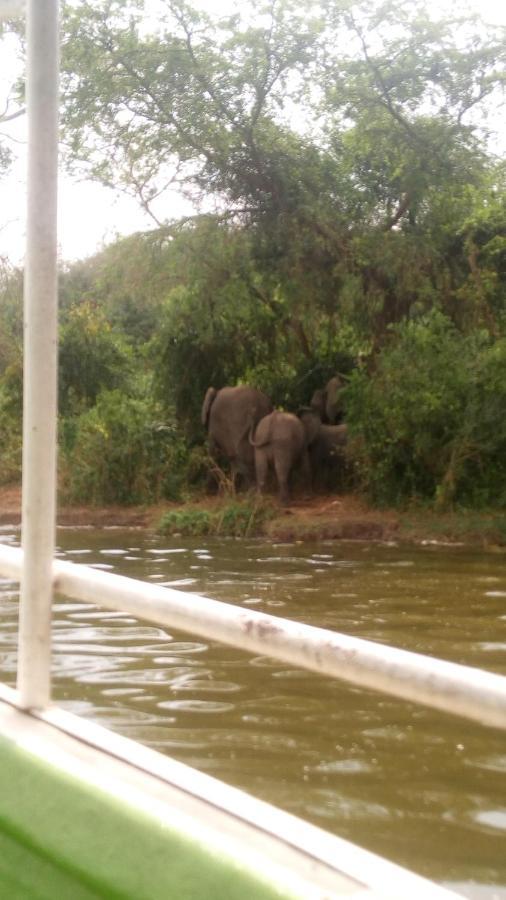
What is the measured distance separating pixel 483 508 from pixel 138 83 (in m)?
5.82

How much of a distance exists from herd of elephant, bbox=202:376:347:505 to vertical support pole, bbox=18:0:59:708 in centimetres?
1229

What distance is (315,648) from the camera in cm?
124

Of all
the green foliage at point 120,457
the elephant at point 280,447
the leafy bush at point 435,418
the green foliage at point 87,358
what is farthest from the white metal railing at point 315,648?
the green foliage at point 87,358

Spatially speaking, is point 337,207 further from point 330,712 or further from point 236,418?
point 330,712

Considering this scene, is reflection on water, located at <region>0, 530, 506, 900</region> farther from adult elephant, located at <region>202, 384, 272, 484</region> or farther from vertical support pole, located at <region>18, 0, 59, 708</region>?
adult elephant, located at <region>202, 384, 272, 484</region>

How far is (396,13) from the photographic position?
1294 centimetres

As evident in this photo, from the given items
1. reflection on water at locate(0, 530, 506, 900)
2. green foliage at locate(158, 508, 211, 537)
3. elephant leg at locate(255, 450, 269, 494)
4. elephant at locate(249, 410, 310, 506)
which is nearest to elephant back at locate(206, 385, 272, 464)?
elephant at locate(249, 410, 310, 506)

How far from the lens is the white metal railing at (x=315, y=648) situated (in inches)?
42.8

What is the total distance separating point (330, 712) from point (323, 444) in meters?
10.0

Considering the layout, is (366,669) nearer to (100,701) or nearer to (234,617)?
(234,617)

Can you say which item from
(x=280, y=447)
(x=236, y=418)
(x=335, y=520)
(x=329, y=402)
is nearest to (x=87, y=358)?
(x=236, y=418)

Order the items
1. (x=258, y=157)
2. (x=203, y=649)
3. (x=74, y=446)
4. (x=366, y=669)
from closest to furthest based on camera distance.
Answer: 1. (x=366, y=669)
2. (x=203, y=649)
3. (x=258, y=157)
4. (x=74, y=446)

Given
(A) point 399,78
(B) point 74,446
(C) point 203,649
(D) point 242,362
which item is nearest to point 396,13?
(A) point 399,78

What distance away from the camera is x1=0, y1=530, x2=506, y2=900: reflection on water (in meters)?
3.33
